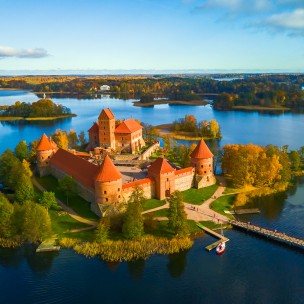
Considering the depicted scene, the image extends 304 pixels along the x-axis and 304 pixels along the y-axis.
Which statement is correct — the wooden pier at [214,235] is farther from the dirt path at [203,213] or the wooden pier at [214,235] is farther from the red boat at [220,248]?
the dirt path at [203,213]

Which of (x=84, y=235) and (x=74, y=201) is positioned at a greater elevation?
(x=74, y=201)

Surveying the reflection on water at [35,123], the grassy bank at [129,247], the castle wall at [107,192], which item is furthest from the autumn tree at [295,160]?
the reflection on water at [35,123]

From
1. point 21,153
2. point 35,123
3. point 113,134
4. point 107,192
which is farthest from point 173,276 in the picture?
point 35,123

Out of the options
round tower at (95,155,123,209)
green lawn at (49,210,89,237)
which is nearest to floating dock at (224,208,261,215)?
round tower at (95,155,123,209)

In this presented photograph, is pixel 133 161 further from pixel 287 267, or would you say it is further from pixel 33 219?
pixel 287 267

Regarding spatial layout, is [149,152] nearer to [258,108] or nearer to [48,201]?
[48,201]

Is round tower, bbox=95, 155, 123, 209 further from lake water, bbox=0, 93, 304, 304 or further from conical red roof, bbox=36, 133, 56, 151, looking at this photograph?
conical red roof, bbox=36, 133, 56, 151
